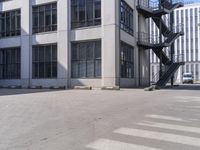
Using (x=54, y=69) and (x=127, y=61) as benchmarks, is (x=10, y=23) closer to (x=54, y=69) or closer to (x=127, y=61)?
(x=54, y=69)

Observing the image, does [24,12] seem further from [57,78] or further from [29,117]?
[29,117]

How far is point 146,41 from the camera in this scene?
125ft

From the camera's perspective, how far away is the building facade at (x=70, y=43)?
28188mm

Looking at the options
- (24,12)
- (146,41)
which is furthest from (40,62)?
(146,41)

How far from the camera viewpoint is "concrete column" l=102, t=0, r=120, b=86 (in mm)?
27484

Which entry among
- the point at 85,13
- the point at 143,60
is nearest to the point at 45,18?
the point at 85,13

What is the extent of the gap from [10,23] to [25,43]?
13.7 ft

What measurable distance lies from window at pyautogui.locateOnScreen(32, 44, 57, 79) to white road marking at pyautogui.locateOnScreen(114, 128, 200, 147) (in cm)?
2442

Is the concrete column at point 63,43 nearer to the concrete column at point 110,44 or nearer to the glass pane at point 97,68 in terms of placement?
the glass pane at point 97,68

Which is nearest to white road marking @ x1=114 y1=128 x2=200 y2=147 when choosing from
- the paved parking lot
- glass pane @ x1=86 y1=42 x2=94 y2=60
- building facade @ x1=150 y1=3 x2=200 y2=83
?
the paved parking lot

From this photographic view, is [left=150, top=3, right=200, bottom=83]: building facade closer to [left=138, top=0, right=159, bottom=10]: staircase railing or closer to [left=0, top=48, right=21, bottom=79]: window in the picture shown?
[left=138, top=0, right=159, bottom=10]: staircase railing

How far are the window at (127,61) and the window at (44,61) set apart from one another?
24.4 ft

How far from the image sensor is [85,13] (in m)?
29.7

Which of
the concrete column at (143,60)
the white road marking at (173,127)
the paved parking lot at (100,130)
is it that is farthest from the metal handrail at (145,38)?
the white road marking at (173,127)
